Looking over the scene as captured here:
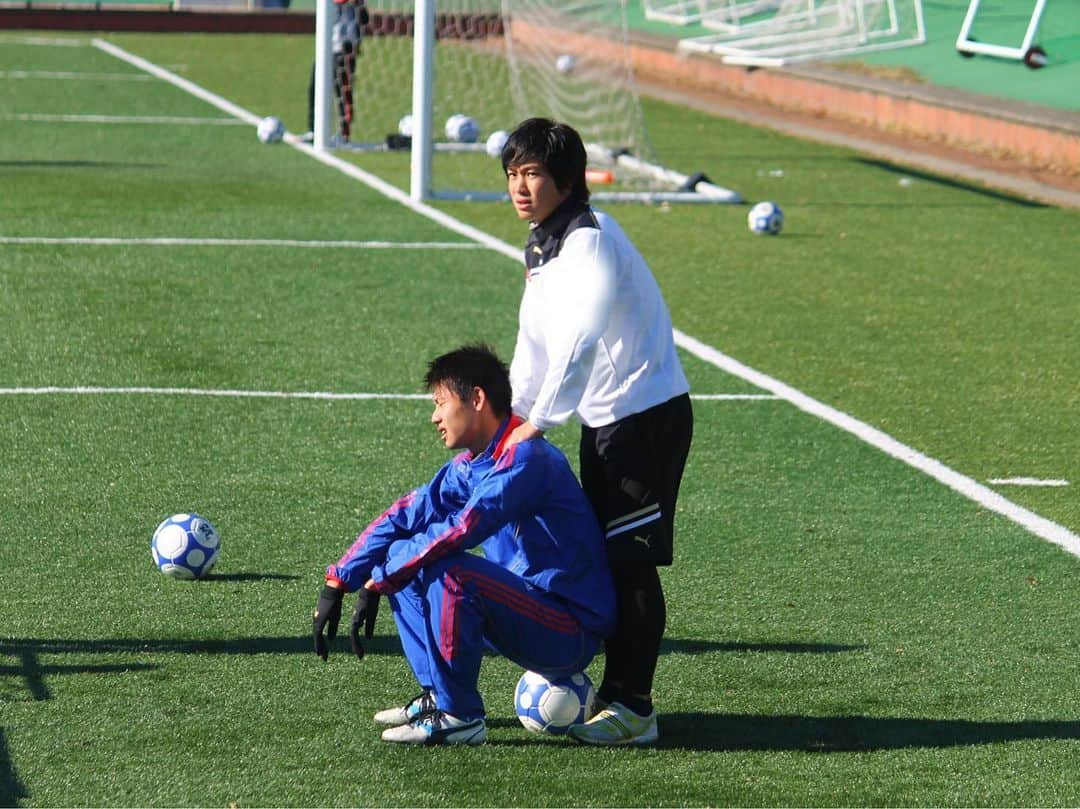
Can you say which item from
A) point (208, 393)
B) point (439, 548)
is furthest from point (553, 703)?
point (208, 393)

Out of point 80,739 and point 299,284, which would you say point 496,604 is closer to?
point 80,739

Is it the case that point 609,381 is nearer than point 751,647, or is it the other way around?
point 609,381

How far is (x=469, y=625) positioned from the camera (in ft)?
15.0

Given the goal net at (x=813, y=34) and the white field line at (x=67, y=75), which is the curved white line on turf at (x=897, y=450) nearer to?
the goal net at (x=813, y=34)

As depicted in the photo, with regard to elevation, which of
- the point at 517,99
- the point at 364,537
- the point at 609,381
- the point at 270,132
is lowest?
the point at 270,132

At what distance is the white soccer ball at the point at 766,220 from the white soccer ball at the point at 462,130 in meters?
4.82

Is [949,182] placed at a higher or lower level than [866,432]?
higher

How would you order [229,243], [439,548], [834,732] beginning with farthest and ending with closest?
[229,243]
[834,732]
[439,548]

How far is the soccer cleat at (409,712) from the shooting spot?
471 cm

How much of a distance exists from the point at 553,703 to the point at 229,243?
820 centimetres

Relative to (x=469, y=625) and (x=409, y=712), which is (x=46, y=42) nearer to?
(x=409, y=712)

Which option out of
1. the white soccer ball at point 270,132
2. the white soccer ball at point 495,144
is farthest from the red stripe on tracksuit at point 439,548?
the white soccer ball at point 270,132

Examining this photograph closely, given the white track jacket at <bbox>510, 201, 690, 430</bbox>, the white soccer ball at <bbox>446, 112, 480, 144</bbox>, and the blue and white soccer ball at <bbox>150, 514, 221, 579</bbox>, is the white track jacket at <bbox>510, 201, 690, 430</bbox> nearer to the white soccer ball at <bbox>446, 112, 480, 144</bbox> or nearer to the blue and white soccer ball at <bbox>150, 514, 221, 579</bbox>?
the blue and white soccer ball at <bbox>150, 514, 221, 579</bbox>

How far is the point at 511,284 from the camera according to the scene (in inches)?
451
